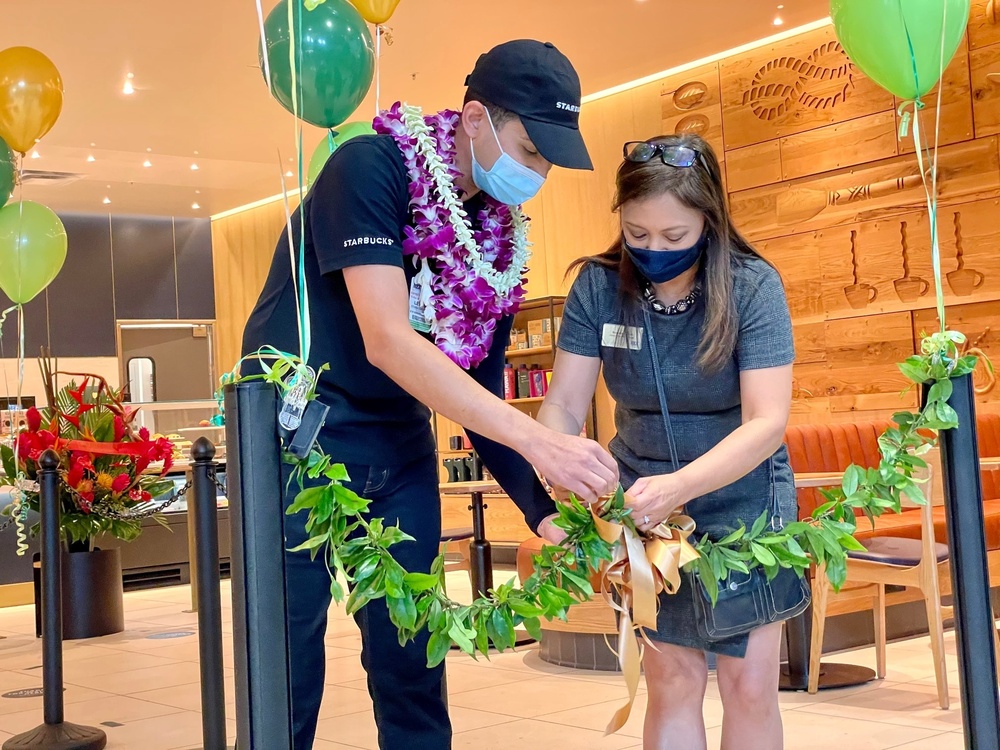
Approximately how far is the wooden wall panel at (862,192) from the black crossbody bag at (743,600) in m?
5.19

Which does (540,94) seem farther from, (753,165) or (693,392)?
(753,165)

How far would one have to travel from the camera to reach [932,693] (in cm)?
379

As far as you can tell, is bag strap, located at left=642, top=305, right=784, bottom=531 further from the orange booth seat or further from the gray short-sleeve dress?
the orange booth seat

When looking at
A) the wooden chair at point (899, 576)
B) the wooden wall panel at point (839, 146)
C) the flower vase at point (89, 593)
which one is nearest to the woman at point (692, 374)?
the wooden chair at point (899, 576)

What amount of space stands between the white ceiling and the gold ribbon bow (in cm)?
532

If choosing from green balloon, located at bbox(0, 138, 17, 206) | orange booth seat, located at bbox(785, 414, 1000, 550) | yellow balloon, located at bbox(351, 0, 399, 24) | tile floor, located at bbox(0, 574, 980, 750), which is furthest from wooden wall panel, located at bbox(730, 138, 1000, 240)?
green balloon, located at bbox(0, 138, 17, 206)

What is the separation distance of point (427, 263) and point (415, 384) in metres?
0.32

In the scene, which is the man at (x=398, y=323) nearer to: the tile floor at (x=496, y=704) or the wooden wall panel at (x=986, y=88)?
the tile floor at (x=496, y=704)

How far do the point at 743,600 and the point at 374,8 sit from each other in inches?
137

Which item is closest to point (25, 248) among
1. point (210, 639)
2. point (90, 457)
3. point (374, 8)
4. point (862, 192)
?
point (90, 457)

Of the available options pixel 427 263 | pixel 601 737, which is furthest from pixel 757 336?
pixel 601 737

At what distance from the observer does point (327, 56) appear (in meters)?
4.00

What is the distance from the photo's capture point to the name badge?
183 centimetres

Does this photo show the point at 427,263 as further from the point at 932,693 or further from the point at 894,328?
the point at 894,328
